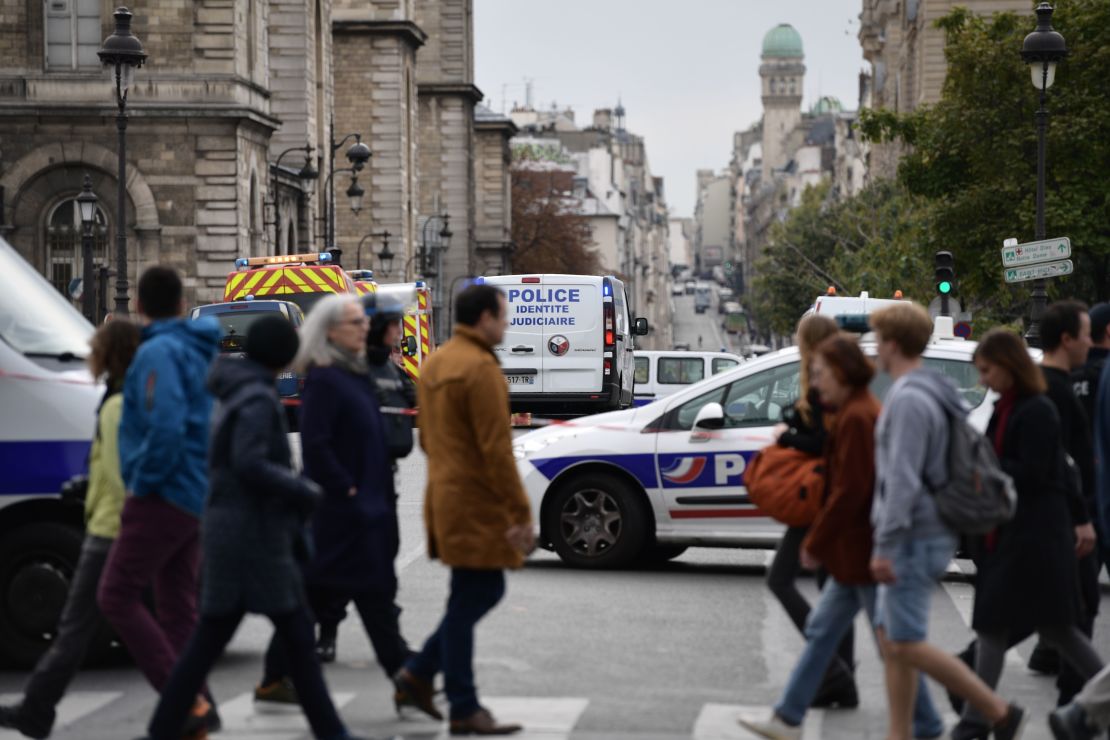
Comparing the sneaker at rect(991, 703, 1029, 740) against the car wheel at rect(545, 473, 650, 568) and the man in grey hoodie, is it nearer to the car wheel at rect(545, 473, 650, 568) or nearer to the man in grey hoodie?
the man in grey hoodie

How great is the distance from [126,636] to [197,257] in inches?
1599

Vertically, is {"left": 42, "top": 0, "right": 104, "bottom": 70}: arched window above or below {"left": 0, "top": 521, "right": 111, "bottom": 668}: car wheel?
above

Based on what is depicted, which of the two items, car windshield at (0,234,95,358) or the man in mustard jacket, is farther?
car windshield at (0,234,95,358)

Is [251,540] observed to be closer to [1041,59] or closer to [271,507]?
[271,507]

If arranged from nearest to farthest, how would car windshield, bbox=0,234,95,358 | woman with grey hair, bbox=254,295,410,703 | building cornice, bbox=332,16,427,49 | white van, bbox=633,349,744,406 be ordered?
woman with grey hair, bbox=254,295,410,703 < car windshield, bbox=0,234,95,358 < white van, bbox=633,349,744,406 < building cornice, bbox=332,16,427,49

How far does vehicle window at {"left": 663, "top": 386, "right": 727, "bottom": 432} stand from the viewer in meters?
13.7

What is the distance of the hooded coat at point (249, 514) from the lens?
24.8 feet

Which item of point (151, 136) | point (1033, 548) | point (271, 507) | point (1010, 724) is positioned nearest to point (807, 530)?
point (1033, 548)

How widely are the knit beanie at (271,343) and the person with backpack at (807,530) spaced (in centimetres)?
242

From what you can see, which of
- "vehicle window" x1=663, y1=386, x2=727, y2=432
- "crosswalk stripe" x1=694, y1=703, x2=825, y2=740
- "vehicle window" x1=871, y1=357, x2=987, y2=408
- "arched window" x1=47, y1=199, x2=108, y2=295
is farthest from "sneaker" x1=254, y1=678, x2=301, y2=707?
"arched window" x1=47, y1=199, x2=108, y2=295

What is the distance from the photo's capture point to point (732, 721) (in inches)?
343

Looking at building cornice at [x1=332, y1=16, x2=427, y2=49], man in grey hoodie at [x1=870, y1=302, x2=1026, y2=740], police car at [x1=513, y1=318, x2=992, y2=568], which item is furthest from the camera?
building cornice at [x1=332, y1=16, x2=427, y2=49]

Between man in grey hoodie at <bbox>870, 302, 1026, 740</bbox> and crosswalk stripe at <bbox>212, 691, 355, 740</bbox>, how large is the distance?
2.36 metres

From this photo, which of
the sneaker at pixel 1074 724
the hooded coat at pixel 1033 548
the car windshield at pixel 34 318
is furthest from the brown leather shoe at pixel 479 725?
the car windshield at pixel 34 318
